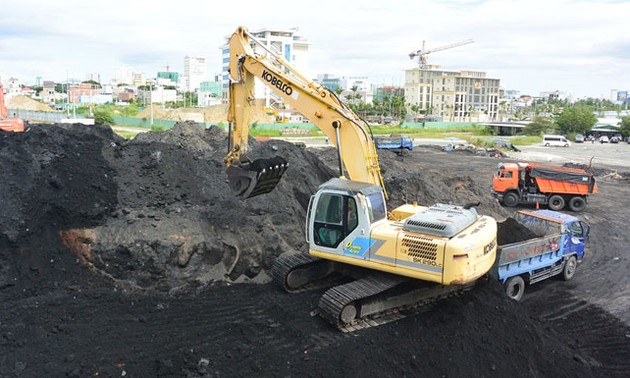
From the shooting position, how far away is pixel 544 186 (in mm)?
21219

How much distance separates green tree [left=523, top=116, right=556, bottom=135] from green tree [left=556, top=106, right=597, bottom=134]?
1.43 meters

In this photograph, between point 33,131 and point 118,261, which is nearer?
point 118,261

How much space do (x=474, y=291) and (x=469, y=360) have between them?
182 centimetres

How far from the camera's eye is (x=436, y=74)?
443 feet

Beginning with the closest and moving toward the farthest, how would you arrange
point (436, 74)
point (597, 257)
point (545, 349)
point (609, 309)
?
point (545, 349), point (609, 309), point (597, 257), point (436, 74)

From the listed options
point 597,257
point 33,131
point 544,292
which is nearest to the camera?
point 544,292

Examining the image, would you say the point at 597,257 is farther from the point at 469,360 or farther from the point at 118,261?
the point at 118,261

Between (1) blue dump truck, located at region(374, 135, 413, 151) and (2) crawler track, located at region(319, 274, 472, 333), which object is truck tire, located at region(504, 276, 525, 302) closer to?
(2) crawler track, located at region(319, 274, 472, 333)

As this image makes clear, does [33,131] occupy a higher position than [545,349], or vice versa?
[33,131]

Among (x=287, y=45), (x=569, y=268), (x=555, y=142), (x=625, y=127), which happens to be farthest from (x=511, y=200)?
(x=287, y=45)

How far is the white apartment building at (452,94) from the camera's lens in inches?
4697

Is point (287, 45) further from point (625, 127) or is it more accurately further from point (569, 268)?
point (569, 268)

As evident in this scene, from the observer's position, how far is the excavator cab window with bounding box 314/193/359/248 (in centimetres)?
847

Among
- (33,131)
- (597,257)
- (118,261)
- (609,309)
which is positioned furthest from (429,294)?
(33,131)
